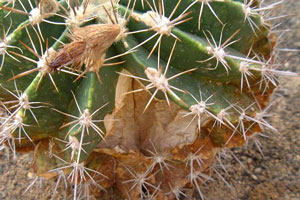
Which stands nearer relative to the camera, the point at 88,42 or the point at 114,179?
the point at 88,42

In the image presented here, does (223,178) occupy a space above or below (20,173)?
above

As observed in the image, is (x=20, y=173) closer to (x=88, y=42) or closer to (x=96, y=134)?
(x=96, y=134)

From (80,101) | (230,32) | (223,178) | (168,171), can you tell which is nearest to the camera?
(80,101)

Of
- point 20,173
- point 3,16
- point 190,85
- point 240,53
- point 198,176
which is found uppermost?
point 240,53

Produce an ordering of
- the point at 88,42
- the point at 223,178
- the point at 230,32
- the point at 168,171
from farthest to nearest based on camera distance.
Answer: the point at 223,178 < the point at 168,171 < the point at 230,32 < the point at 88,42

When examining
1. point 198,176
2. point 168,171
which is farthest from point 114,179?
point 198,176

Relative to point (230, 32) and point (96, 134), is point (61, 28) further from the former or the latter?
point (230, 32)
